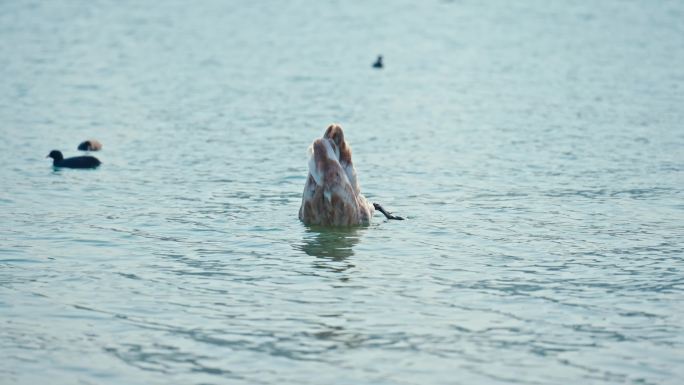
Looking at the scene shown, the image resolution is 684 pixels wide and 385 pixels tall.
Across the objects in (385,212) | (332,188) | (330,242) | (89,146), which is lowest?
(330,242)

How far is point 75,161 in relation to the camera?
2292cm

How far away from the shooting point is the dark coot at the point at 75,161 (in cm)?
2291

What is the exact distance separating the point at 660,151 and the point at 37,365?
54.6ft

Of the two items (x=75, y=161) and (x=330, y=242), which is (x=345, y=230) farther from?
(x=75, y=161)

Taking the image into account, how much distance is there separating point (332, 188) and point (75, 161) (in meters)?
7.53

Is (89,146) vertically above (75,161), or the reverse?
(89,146)

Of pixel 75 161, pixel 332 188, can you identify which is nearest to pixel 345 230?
pixel 332 188

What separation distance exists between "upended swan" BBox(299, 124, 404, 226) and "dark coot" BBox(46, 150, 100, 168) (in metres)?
6.79

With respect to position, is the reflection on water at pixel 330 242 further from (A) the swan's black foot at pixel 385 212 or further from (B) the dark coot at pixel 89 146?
(B) the dark coot at pixel 89 146

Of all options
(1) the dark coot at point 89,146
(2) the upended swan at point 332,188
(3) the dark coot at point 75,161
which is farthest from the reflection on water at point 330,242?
(1) the dark coot at point 89,146

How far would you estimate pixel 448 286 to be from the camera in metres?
14.2

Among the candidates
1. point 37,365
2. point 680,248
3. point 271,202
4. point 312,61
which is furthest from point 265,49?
point 37,365

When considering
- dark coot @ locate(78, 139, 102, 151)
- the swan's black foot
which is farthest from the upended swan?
dark coot @ locate(78, 139, 102, 151)

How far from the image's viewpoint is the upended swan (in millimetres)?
17219
